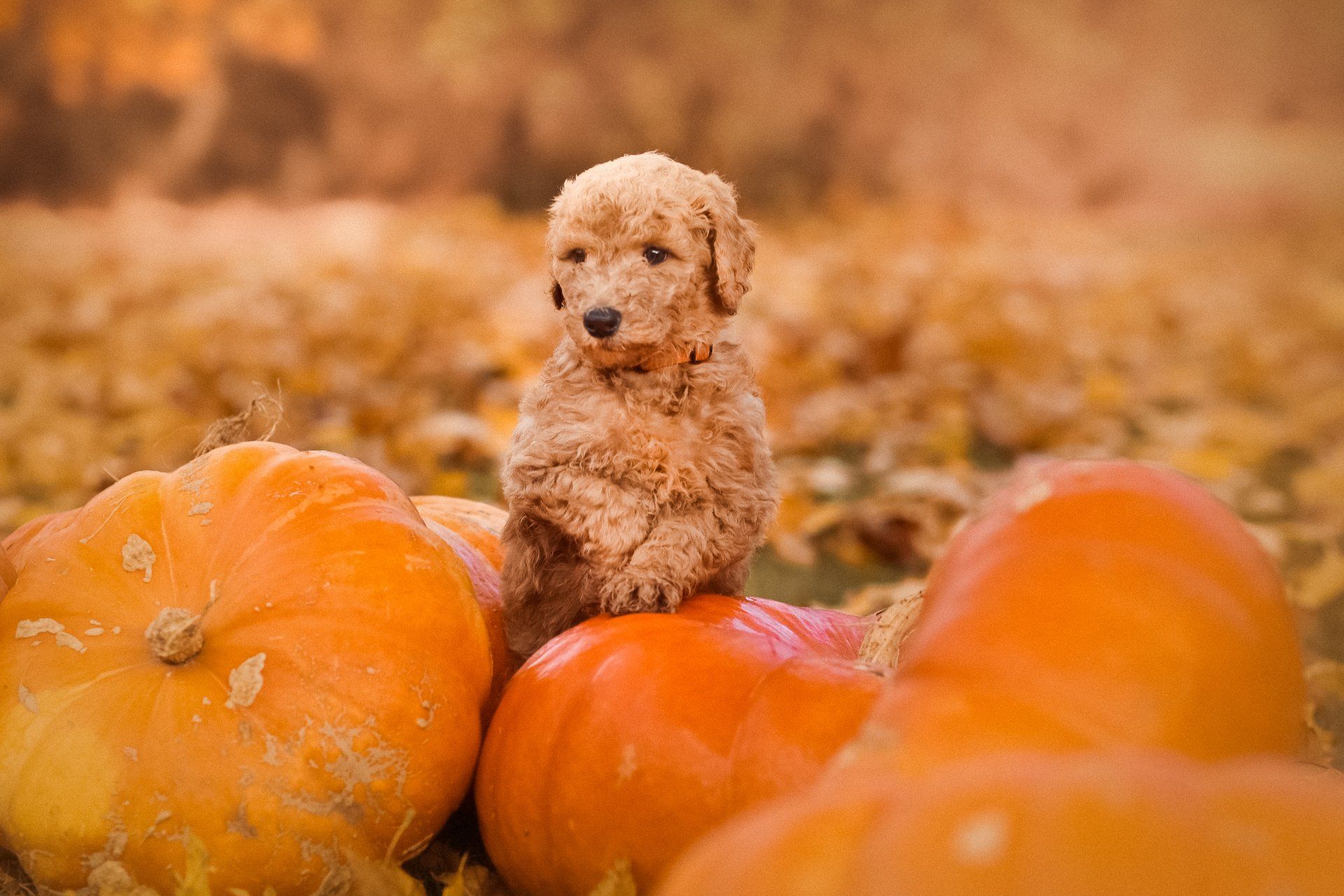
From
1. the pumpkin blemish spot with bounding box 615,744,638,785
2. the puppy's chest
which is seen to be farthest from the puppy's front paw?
the pumpkin blemish spot with bounding box 615,744,638,785

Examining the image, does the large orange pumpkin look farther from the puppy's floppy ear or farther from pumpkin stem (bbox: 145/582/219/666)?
the puppy's floppy ear

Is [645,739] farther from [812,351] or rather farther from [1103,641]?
[812,351]

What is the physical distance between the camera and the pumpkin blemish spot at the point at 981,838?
583 mm

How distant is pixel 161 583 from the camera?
124 centimetres

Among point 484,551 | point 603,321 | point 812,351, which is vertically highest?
point 603,321

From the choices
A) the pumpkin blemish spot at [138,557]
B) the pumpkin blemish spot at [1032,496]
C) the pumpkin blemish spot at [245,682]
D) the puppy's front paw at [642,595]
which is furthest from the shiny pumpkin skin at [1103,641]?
the pumpkin blemish spot at [138,557]

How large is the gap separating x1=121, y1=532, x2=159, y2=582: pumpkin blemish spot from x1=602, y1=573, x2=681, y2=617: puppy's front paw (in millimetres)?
538

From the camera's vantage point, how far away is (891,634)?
1256mm

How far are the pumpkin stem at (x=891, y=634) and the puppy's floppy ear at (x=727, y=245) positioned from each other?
0.43m

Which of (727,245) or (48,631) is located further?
(727,245)

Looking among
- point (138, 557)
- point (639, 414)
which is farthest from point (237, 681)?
point (639, 414)

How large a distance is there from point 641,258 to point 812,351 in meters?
2.96

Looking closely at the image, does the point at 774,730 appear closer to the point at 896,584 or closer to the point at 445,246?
the point at 896,584

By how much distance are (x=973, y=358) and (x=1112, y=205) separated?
Result: 92 centimetres
